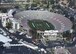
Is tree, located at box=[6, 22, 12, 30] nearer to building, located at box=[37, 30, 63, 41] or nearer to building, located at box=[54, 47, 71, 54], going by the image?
building, located at box=[37, 30, 63, 41]

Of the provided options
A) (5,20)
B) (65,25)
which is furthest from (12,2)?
(65,25)

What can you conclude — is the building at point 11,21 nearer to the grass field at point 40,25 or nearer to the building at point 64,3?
the grass field at point 40,25

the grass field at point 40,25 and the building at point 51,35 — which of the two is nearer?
the building at point 51,35

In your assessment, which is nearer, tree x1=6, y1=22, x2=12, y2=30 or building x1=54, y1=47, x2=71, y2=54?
building x1=54, y1=47, x2=71, y2=54

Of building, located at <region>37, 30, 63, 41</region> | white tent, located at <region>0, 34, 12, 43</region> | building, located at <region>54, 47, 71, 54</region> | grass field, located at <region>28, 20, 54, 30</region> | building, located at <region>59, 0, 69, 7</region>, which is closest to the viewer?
building, located at <region>54, 47, 71, 54</region>

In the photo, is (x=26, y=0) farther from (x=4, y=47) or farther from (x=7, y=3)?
(x=4, y=47)

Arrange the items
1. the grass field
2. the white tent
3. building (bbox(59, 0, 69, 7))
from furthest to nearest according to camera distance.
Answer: building (bbox(59, 0, 69, 7)), the grass field, the white tent

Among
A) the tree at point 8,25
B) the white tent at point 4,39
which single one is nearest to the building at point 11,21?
the tree at point 8,25

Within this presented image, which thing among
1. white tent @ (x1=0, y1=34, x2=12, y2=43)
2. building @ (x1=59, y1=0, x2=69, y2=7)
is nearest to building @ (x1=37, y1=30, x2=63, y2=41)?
white tent @ (x1=0, y1=34, x2=12, y2=43)
